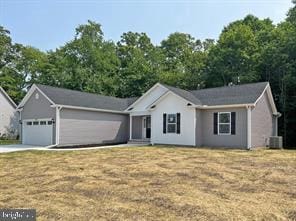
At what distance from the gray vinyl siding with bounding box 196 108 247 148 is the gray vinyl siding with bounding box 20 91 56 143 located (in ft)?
31.7

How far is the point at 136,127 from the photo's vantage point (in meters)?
24.2

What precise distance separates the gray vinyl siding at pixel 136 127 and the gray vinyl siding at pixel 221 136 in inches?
231

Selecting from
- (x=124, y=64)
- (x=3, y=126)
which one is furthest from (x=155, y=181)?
(x=124, y=64)

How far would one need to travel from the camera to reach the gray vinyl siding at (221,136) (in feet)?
59.1

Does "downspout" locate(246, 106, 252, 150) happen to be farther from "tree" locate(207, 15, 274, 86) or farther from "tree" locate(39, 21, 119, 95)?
"tree" locate(39, 21, 119, 95)

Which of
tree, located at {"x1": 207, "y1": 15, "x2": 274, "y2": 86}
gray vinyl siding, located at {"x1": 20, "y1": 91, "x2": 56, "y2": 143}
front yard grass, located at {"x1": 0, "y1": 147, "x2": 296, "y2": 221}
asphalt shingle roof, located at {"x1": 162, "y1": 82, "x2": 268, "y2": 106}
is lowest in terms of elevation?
front yard grass, located at {"x1": 0, "y1": 147, "x2": 296, "y2": 221}

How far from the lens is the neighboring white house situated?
33125 millimetres

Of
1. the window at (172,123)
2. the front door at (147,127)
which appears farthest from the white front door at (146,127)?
the window at (172,123)

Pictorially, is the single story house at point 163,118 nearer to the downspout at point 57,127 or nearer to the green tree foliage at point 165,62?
the downspout at point 57,127

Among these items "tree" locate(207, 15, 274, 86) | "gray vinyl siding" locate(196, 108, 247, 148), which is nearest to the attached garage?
"gray vinyl siding" locate(196, 108, 247, 148)

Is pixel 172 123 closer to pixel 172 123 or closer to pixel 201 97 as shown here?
pixel 172 123

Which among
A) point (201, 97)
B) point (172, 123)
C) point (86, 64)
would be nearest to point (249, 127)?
point (201, 97)

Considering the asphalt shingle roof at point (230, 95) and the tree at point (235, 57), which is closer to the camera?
the asphalt shingle roof at point (230, 95)

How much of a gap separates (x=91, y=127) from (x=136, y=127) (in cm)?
381
